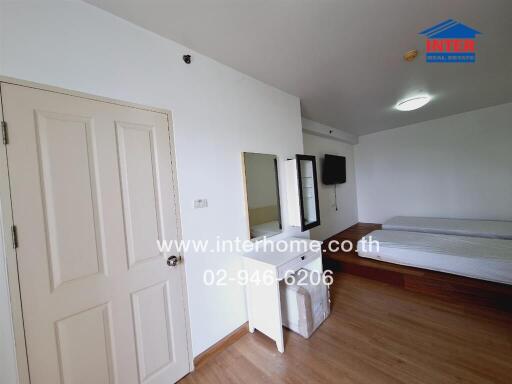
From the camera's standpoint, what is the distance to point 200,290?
5.31ft

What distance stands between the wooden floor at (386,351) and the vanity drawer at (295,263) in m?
0.65

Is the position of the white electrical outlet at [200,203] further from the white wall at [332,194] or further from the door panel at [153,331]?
the white wall at [332,194]

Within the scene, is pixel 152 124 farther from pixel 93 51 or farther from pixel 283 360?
pixel 283 360

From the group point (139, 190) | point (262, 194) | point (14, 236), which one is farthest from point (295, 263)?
point (14, 236)

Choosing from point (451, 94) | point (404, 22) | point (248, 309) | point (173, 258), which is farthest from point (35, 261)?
point (451, 94)

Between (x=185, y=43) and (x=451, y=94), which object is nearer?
(x=185, y=43)

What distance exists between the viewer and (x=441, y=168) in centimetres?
411

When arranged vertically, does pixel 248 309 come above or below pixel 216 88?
below

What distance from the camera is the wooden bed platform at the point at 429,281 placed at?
1979mm

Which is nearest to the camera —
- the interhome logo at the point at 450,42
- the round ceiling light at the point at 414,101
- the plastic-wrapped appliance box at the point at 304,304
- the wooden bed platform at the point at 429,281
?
the interhome logo at the point at 450,42

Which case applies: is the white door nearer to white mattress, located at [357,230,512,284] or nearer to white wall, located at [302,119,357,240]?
white mattress, located at [357,230,512,284]

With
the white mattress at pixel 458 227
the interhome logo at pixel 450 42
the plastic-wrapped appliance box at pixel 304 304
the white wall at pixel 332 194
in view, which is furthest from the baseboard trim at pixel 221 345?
the white mattress at pixel 458 227

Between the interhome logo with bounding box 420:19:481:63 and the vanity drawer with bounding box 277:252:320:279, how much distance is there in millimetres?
2185

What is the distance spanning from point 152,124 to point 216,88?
2.35 ft
